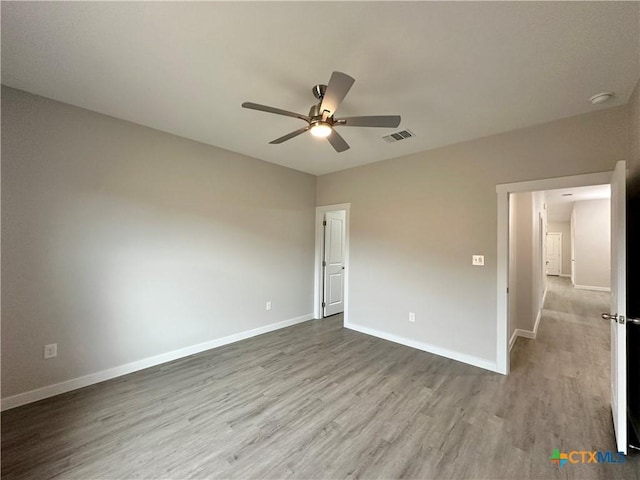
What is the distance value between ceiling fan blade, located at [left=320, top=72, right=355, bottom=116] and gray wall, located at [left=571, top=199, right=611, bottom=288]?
32.8ft

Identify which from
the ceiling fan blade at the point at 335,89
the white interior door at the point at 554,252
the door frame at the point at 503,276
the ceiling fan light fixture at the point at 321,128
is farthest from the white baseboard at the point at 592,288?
the ceiling fan blade at the point at 335,89

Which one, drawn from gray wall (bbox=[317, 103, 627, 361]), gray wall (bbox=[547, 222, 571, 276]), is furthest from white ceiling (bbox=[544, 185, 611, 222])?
gray wall (bbox=[317, 103, 627, 361])

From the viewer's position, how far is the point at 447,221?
3324mm

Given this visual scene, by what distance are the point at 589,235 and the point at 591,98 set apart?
326 inches

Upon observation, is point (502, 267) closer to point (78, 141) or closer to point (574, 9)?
point (574, 9)

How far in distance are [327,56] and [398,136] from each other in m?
1.58

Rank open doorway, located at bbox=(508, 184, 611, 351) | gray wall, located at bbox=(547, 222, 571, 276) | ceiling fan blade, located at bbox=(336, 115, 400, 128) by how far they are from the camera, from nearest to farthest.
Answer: ceiling fan blade, located at bbox=(336, 115, 400, 128), open doorway, located at bbox=(508, 184, 611, 351), gray wall, located at bbox=(547, 222, 571, 276)

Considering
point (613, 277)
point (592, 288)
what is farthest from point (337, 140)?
point (592, 288)

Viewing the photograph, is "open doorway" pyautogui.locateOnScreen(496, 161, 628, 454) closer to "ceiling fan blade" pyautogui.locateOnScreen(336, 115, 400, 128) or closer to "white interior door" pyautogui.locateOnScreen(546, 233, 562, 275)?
"ceiling fan blade" pyautogui.locateOnScreen(336, 115, 400, 128)

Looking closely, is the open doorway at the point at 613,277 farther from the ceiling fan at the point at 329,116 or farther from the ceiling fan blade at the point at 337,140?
the ceiling fan blade at the point at 337,140

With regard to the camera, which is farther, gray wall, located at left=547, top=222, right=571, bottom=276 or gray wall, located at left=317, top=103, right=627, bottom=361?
gray wall, located at left=547, top=222, right=571, bottom=276

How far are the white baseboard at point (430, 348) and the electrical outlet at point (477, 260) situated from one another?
114 cm

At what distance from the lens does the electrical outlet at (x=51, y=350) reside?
2330 millimetres

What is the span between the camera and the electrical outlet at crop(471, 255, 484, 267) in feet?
9.96
